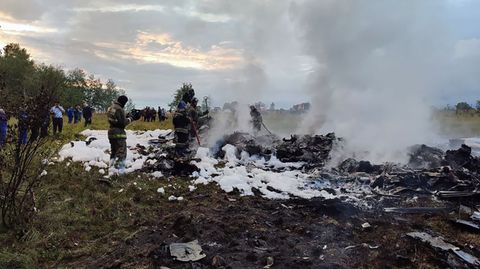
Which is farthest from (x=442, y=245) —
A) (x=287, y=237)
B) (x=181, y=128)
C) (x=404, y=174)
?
(x=181, y=128)

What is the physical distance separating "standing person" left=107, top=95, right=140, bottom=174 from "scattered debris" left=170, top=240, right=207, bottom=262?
18.0ft

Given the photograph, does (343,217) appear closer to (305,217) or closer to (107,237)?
(305,217)

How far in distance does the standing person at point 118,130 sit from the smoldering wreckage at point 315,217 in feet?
2.96

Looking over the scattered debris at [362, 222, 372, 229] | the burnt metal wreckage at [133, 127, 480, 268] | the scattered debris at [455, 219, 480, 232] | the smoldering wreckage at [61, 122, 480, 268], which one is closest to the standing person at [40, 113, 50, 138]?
the smoldering wreckage at [61, 122, 480, 268]

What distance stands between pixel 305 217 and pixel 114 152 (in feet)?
18.5

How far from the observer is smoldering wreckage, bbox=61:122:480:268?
19.1ft

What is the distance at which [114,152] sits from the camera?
10977 mm

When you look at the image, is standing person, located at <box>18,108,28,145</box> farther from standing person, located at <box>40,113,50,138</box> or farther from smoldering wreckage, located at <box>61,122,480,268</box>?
smoldering wreckage, located at <box>61,122,480,268</box>

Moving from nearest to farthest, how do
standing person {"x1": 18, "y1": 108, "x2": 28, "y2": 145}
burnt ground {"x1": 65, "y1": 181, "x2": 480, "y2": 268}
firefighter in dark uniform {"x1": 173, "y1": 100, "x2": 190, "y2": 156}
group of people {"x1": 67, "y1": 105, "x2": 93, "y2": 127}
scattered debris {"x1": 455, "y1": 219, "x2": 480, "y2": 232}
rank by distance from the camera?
burnt ground {"x1": 65, "y1": 181, "x2": 480, "y2": 268}
standing person {"x1": 18, "y1": 108, "x2": 28, "y2": 145}
scattered debris {"x1": 455, "y1": 219, "x2": 480, "y2": 232}
firefighter in dark uniform {"x1": 173, "y1": 100, "x2": 190, "y2": 156}
group of people {"x1": 67, "y1": 105, "x2": 93, "y2": 127}

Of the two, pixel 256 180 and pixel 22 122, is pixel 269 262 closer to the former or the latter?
pixel 22 122

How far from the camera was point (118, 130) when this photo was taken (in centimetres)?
1073

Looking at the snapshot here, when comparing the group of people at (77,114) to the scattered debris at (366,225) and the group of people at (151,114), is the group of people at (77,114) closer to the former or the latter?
the group of people at (151,114)

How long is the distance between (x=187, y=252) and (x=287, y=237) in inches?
70.7

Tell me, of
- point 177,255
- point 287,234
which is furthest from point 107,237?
point 287,234
